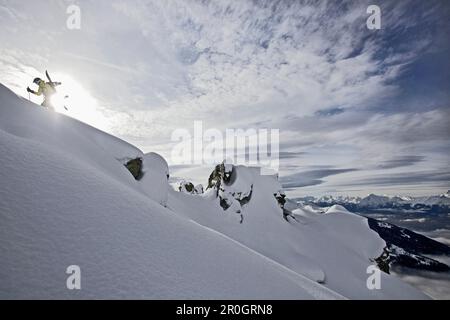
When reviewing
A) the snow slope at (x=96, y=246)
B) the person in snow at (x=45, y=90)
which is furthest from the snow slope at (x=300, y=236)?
the snow slope at (x=96, y=246)

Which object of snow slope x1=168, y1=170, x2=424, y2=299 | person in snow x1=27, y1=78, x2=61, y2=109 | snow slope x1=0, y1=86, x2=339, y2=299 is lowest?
snow slope x1=168, y1=170, x2=424, y2=299

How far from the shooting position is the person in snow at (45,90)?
1479cm

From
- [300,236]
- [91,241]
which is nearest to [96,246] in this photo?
[91,241]

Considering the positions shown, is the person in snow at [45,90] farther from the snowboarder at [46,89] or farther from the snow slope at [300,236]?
the snow slope at [300,236]

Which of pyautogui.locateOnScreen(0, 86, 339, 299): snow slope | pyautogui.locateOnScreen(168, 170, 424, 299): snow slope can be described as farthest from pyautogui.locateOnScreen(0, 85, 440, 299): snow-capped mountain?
pyautogui.locateOnScreen(168, 170, 424, 299): snow slope

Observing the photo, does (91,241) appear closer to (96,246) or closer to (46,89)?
(96,246)

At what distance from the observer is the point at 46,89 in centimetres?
1510

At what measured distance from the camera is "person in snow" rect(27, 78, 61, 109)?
14789 millimetres

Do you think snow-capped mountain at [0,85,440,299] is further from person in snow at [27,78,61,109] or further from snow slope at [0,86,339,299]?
person in snow at [27,78,61,109]

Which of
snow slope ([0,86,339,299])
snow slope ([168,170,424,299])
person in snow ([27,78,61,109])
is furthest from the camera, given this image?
snow slope ([168,170,424,299])

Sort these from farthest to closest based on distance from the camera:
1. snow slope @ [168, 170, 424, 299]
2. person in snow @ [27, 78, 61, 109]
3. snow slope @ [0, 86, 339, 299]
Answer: snow slope @ [168, 170, 424, 299] < person in snow @ [27, 78, 61, 109] < snow slope @ [0, 86, 339, 299]
